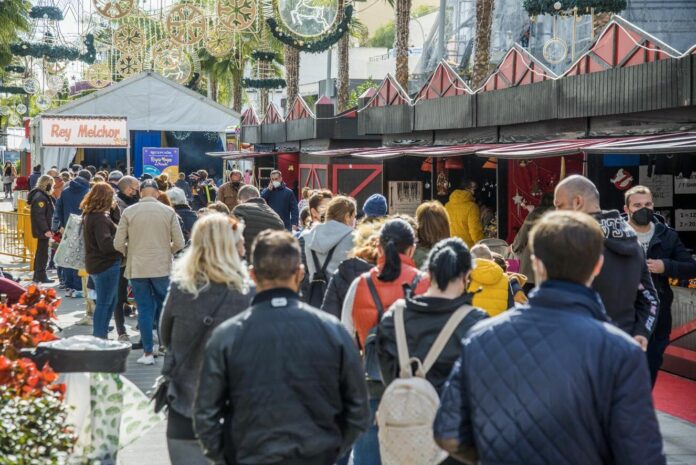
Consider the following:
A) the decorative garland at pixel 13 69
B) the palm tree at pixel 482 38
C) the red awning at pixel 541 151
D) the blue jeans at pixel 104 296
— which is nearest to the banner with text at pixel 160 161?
the decorative garland at pixel 13 69

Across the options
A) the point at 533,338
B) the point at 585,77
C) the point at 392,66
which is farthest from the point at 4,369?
the point at 392,66

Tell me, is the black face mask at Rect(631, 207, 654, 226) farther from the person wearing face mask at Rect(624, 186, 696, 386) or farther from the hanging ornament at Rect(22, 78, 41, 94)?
the hanging ornament at Rect(22, 78, 41, 94)

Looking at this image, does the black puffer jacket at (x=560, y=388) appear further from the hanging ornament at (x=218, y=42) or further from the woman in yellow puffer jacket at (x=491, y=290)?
the hanging ornament at (x=218, y=42)

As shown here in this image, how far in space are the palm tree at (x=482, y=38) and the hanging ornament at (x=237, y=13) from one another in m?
4.69

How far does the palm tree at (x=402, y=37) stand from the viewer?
26.4 m

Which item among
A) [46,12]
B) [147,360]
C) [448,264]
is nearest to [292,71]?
[46,12]

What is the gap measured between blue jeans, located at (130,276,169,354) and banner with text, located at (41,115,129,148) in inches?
691

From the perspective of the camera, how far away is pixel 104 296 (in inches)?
460

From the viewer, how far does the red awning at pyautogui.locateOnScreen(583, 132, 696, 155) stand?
10.2 m

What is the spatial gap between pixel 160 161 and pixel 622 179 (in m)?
20.0

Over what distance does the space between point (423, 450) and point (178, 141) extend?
35940mm

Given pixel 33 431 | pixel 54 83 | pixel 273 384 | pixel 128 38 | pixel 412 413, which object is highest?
pixel 128 38

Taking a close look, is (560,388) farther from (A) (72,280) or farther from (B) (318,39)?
(B) (318,39)

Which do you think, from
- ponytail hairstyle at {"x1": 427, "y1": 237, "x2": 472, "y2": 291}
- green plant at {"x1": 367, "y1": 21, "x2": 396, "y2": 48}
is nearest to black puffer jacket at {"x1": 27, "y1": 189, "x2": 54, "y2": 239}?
ponytail hairstyle at {"x1": 427, "y1": 237, "x2": 472, "y2": 291}
